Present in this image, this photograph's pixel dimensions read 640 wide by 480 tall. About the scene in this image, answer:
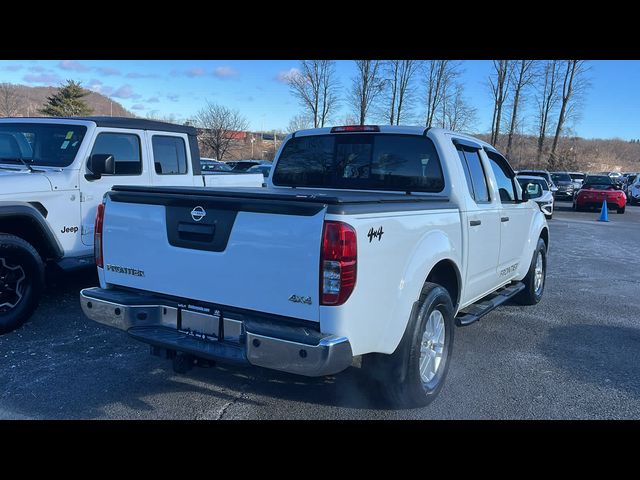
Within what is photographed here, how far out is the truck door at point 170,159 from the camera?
22.9 ft

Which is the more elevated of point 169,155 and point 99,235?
point 169,155

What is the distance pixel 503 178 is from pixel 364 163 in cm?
188

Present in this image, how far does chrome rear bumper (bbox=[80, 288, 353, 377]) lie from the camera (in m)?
2.88

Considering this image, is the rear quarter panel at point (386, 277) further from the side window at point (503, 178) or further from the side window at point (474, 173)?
the side window at point (503, 178)

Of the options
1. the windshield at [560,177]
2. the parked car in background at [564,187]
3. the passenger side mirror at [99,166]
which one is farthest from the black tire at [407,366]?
the windshield at [560,177]

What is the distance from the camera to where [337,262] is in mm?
2867

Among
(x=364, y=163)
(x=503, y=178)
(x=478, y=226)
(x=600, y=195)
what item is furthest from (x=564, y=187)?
(x=364, y=163)

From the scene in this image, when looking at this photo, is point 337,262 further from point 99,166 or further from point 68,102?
point 68,102

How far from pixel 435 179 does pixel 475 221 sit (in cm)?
51

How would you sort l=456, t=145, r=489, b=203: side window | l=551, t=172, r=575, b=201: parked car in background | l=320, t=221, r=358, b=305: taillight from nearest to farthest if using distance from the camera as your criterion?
l=320, t=221, r=358, b=305: taillight
l=456, t=145, r=489, b=203: side window
l=551, t=172, r=575, b=201: parked car in background

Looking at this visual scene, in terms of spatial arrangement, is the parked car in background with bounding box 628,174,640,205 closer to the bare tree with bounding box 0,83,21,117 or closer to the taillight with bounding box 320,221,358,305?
the taillight with bounding box 320,221,358,305

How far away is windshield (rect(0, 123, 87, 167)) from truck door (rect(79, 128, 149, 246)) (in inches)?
9.5

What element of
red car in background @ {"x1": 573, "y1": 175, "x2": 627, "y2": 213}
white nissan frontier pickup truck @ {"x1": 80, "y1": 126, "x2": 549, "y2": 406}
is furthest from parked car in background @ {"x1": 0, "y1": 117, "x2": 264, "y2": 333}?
red car in background @ {"x1": 573, "y1": 175, "x2": 627, "y2": 213}

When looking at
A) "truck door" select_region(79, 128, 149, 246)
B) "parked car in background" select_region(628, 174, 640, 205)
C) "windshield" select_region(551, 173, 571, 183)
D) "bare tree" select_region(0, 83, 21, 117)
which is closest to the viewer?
"truck door" select_region(79, 128, 149, 246)
